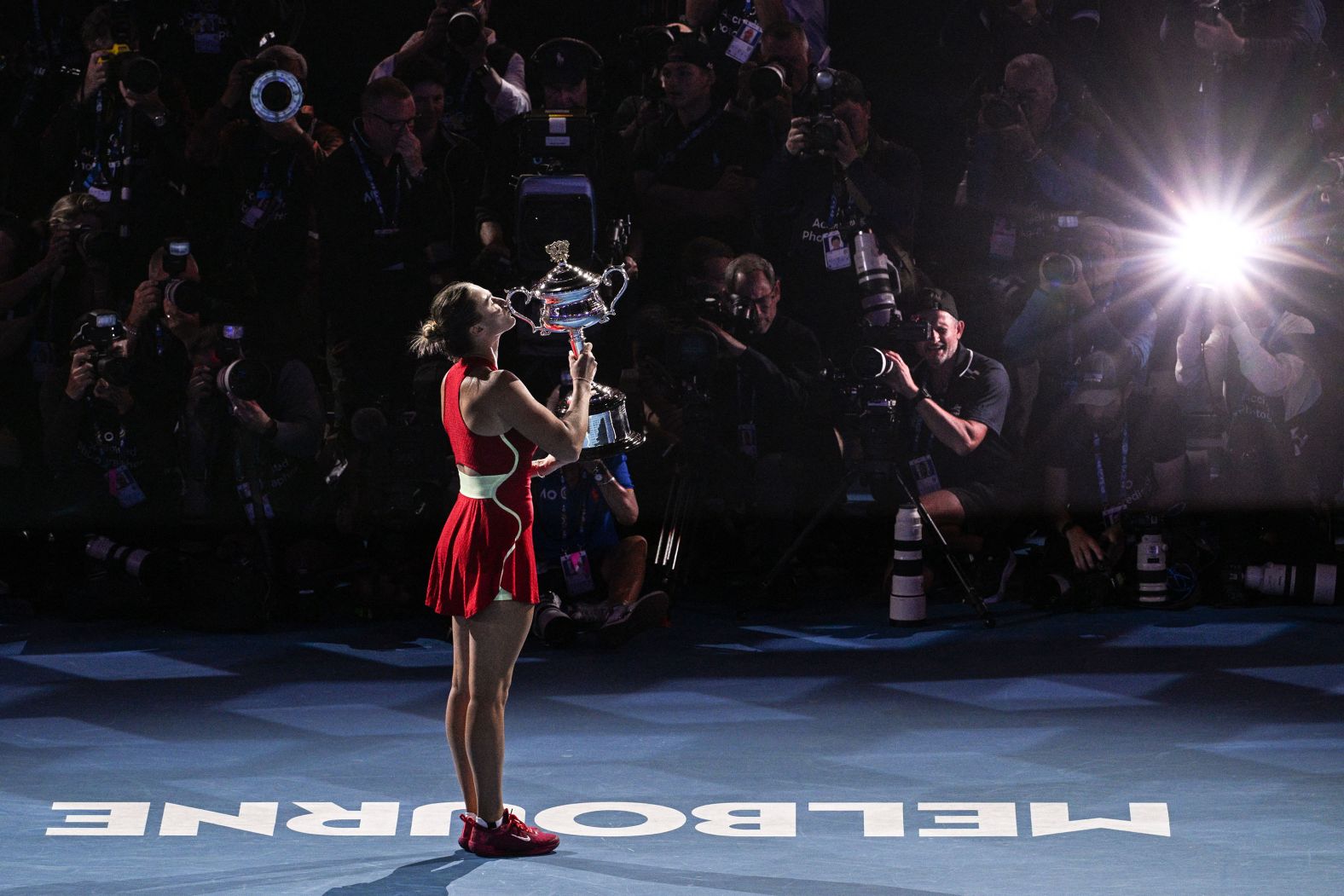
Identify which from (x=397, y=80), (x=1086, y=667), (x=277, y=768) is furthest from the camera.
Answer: (x=397, y=80)

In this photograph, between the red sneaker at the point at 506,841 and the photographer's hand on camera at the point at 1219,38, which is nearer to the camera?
the red sneaker at the point at 506,841

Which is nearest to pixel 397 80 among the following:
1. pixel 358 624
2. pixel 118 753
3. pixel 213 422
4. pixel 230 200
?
pixel 230 200

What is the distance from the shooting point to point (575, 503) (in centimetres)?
702

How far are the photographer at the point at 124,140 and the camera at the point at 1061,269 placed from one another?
12.2 feet

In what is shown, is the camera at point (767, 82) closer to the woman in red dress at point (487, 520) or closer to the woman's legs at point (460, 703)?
the woman in red dress at point (487, 520)

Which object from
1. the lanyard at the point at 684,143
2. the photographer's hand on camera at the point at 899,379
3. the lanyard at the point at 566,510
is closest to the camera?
the lanyard at the point at 566,510

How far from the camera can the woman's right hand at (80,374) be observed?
7.73m

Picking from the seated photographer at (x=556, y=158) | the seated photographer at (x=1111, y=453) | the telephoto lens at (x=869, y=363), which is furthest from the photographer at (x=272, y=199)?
the seated photographer at (x=1111, y=453)

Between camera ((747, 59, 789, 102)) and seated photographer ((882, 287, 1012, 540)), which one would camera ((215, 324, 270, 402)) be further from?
seated photographer ((882, 287, 1012, 540))

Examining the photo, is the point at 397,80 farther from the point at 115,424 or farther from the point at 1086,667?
the point at 1086,667

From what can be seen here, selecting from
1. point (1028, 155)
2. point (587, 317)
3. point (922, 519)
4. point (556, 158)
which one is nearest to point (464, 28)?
point (556, 158)

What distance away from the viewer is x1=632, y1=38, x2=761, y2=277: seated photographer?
7879mm

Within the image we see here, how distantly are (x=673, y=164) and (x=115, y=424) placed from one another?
8.60 feet

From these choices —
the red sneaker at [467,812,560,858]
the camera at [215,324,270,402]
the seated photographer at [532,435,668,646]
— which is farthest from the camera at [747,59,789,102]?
the red sneaker at [467,812,560,858]
